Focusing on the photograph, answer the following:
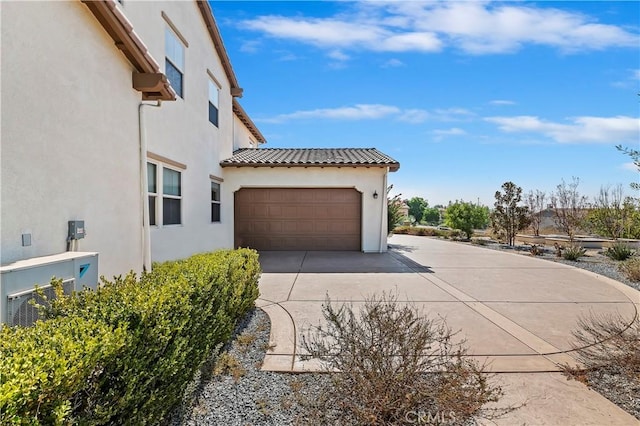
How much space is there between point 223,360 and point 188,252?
18.1 ft

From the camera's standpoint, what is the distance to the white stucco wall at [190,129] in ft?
22.7

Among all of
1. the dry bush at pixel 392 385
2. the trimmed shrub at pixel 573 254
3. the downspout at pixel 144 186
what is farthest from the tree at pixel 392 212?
the dry bush at pixel 392 385

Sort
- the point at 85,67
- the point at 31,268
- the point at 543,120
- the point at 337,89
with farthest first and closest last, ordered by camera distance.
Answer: the point at 543,120 < the point at 337,89 < the point at 85,67 < the point at 31,268

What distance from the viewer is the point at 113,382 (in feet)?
6.83

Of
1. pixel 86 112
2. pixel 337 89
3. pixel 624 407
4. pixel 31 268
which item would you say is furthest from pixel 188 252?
pixel 337 89

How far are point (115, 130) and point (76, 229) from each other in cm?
171

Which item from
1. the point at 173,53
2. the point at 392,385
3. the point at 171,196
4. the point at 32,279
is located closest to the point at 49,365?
the point at 32,279

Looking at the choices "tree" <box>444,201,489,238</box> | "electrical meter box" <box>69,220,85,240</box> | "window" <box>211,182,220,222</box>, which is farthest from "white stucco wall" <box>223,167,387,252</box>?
"tree" <box>444,201,489,238</box>

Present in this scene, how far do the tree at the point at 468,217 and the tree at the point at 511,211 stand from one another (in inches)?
75.7

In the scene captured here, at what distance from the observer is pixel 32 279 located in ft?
9.64

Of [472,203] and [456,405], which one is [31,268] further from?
[472,203]

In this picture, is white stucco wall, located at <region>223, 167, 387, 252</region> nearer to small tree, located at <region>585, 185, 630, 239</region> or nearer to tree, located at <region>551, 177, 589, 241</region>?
small tree, located at <region>585, 185, 630, 239</region>

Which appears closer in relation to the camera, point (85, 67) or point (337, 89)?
point (85, 67)

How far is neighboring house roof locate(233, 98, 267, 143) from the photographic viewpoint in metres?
14.1
